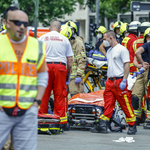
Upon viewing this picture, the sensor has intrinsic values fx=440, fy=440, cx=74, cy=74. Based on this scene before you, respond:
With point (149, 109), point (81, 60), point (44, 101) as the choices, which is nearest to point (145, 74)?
point (149, 109)

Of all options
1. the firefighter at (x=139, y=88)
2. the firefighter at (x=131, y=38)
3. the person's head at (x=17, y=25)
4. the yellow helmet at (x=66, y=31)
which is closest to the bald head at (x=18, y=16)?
the person's head at (x=17, y=25)

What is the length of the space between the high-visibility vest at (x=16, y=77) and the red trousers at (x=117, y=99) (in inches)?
165

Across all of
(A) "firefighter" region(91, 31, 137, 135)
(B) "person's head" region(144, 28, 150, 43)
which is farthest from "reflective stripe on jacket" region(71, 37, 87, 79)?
(B) "person's head" region(144, 28, 150, 43)

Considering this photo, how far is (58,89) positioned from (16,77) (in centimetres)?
395

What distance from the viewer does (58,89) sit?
7676mm

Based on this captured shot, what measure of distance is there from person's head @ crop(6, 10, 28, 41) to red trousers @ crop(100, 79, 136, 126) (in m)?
4.26

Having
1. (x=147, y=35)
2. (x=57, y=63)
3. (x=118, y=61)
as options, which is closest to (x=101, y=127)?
(x=118, y=61)

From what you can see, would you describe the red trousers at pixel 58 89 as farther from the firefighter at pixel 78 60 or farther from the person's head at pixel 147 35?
the person's head at pixel 147 35

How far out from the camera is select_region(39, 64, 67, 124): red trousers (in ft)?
24.8

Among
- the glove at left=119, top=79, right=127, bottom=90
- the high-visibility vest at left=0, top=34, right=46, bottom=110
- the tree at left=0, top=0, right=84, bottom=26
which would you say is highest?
the tree at left=0, top=0, right=84, bottom=26

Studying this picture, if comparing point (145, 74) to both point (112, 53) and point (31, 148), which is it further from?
point (31, 148)

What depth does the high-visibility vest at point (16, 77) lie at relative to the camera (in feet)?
12.2

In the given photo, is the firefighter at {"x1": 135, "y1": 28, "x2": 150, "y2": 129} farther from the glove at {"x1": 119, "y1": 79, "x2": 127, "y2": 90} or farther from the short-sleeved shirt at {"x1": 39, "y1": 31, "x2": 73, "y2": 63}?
the short-sleeved shirt at {"x1": 39, "y1": 31, "x2": 73, "y2": 63}

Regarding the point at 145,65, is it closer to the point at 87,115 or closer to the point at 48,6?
the point at 87,115
